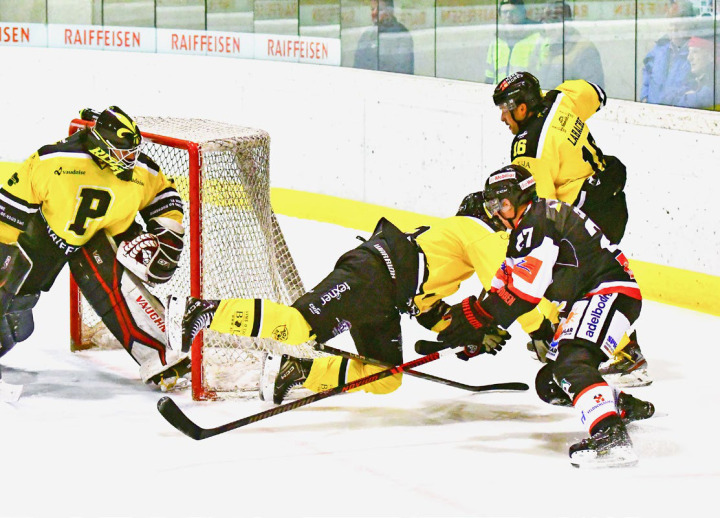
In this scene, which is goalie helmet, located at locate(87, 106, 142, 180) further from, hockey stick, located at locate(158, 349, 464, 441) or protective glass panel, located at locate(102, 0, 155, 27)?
protective glass panel, located at locate(102, 0, 155, 27)

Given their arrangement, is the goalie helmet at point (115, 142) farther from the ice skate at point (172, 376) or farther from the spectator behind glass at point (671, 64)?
the spectator behind glass at point (671, 64)

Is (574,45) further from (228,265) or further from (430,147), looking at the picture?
(228,265)

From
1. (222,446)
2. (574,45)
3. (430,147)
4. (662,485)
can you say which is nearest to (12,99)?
(430,147)

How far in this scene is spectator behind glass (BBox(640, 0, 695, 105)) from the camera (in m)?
6.27

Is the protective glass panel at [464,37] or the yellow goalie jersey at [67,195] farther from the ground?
the protective glass panel at [464,37]

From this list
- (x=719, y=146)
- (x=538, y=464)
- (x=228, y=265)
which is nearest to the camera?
(x=538, y=464)

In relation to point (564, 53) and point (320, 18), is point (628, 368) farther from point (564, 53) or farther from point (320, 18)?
point (320, 18)

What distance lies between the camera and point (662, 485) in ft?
12.7

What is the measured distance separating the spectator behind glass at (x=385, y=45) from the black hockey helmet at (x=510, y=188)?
12.5 ft

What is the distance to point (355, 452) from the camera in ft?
13.9

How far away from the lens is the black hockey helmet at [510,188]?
4.18m

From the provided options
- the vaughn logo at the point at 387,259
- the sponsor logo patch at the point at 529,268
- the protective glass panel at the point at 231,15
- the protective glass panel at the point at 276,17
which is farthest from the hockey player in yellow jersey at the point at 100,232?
the protective glass panel at the point at 231,15

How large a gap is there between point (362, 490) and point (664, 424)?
1.17 metres

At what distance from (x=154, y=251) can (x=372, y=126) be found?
10.1ft
